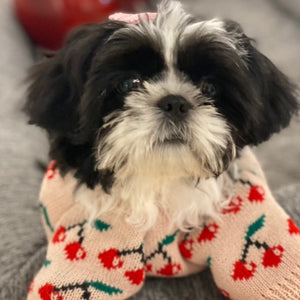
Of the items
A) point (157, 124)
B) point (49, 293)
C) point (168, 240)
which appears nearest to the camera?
point (157, 124)

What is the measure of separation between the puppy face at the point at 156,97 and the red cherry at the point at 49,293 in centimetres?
31

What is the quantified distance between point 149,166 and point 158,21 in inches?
14.2

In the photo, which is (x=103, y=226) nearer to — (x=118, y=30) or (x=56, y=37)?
(x=118, y=30)

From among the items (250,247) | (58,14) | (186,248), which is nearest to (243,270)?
(250,247)

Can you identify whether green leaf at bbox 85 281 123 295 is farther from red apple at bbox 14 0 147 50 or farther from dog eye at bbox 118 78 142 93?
red apple at bbox 14 0 147 50

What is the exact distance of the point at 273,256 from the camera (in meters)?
1.29

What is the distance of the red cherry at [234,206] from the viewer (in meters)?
1.39

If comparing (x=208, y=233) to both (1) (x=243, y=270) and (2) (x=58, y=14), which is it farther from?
(2) (x=58, y=14)

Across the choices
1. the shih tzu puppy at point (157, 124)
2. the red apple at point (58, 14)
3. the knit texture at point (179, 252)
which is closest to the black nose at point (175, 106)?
the shih tzu puppy at point (157, 124)

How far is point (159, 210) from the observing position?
1.39 m

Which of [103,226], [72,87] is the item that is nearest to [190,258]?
[103,226]

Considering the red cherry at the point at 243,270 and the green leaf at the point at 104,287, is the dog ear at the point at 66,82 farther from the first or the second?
the red cherry at the point at 243,270

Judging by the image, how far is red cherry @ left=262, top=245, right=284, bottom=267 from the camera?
50.3 inches

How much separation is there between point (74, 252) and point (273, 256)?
56 cm
